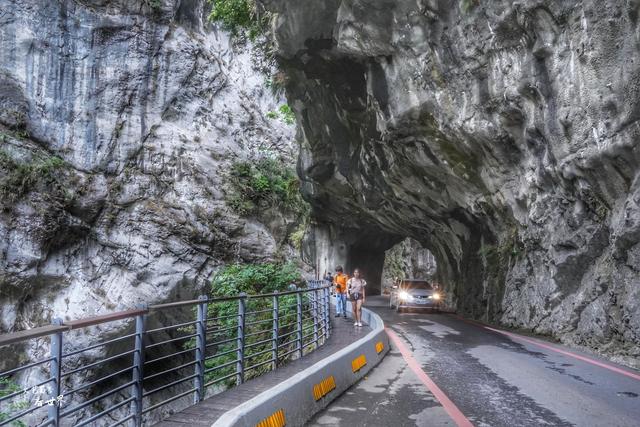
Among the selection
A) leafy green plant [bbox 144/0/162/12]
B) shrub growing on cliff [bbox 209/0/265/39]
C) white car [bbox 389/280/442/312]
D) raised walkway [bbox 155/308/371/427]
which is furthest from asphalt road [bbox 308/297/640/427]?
leafy green plant [bbox 144/0/162/12]

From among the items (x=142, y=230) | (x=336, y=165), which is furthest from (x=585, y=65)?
(x=142, y=230)

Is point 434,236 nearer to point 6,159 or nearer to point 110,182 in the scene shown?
point 110,182

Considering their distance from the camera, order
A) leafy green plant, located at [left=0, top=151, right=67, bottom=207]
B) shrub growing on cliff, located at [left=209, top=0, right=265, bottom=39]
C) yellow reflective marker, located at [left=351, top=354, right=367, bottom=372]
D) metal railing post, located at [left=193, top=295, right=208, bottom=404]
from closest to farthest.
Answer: metal railing post, located at [left=193, top=295, right=208, bottom=404], yellow reflective marker, located at [left=351, top=354, right=367, bottom=372], shrub growing on cliff, located at [left=209, top=0, right=265, bottom=39], leafy green plant, located at [left=0, top=151, right=67, bottom=207]

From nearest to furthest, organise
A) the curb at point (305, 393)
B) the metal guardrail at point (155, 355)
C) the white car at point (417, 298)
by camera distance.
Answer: the metal guardrail at point (155, 355)
the curb at point (305, 393)
the white car at point (417, 298)

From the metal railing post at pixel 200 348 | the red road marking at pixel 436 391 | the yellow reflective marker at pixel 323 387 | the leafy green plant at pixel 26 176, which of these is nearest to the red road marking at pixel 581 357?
the red road marking at pixel 436 391

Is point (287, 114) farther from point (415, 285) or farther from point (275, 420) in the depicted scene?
point (275, 420)

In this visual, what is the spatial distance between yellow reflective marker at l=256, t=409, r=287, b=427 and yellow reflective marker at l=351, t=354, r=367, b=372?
2854 mm

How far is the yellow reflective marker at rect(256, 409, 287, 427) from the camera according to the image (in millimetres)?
4374

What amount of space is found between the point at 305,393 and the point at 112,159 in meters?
23.9

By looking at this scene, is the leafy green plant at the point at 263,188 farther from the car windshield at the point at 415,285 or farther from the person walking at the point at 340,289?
the person walking at the point at 340,289

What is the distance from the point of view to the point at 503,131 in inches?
552

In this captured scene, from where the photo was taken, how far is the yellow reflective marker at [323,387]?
5848mm

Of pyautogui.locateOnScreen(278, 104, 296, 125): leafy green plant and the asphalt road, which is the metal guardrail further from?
pyautogui.locateOnScreen(278, 104, 296, 125): leafy green plant

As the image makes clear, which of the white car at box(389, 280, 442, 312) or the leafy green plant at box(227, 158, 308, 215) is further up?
the leafy green plant at box(227, 158, 308, 215)
